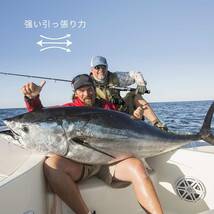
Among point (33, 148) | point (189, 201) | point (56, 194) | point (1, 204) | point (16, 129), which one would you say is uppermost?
point (16, 129)

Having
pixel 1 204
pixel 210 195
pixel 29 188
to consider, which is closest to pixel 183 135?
pixel 210 195

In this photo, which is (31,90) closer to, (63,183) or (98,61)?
(63,183)

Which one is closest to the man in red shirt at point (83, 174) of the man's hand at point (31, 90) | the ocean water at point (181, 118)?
the man's hand at point (31, 90)

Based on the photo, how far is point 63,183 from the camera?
269cm

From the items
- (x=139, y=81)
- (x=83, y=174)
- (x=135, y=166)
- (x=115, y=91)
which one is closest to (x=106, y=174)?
(x=83, y=174)

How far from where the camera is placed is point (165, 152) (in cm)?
335

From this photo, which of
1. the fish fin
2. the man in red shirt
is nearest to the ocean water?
the fish fin

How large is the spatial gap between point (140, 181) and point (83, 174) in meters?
0.53

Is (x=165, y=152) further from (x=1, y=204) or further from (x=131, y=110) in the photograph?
(x=1, y=204)

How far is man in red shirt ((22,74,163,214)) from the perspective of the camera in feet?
8.84

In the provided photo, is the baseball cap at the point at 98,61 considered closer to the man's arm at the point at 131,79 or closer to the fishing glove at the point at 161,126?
→ the man's arm at the point at 131,79

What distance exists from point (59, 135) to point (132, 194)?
3.30ft

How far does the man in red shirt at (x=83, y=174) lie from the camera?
270 centimetres

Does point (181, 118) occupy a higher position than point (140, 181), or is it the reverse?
point (140, 181)
